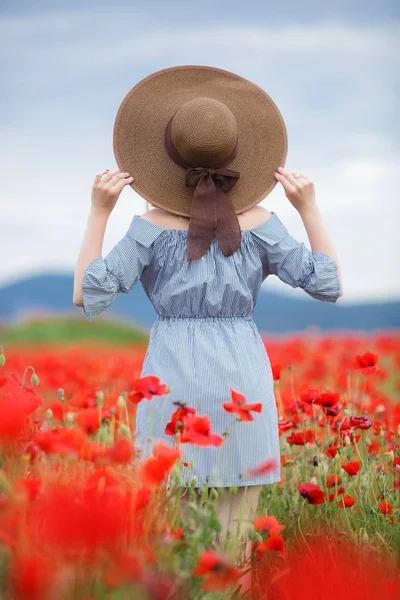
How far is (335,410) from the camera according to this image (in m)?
3.13

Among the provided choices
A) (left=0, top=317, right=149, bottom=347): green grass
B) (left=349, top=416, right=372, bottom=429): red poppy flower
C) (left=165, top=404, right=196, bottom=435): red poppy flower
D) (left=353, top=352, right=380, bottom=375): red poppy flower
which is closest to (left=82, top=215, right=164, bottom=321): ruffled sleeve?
(left=165, top=404, right=196, bottom=435): red poppy flower

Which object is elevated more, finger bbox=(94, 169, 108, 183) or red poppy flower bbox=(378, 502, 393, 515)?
finger bbox=(94, 169, 108, 183)

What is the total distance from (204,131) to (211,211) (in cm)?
24

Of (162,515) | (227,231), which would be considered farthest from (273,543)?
Result: (227,231)

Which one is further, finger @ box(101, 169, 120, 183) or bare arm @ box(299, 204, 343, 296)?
bare arm @ box(299, 204, 343, 296)

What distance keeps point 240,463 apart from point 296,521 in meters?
0.62

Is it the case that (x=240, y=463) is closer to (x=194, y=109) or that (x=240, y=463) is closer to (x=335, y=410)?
(x=335, y=410)

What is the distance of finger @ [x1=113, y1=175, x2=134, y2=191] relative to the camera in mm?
2521

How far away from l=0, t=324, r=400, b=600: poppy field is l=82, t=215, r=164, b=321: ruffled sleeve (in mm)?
333

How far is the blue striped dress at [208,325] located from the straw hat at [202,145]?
0.09m

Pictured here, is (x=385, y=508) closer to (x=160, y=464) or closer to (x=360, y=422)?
(x=360, y=422)

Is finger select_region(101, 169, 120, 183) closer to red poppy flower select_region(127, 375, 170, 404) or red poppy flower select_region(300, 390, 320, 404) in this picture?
red poppy flower select_region(127, 375, 170, 404)

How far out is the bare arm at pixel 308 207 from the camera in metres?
2.63

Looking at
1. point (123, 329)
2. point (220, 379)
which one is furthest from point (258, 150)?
point (123, 329)
